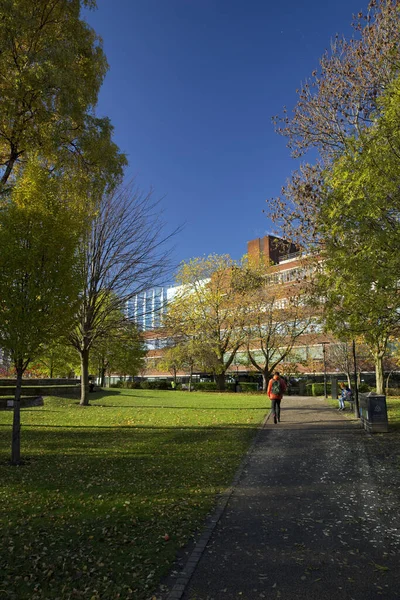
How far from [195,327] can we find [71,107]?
100ft

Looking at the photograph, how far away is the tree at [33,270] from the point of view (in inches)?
305

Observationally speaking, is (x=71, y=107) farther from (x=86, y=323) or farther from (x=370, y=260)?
(x=86, y=323)

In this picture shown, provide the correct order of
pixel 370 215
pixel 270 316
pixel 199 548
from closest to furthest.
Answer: pixel 199 548
pixel 370 215
pixel 270 316

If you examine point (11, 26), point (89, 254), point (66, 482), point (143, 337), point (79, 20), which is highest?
point (79, 20)

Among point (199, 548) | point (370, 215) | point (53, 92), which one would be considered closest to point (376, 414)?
point (370, 215)

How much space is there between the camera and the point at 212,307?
39438mm

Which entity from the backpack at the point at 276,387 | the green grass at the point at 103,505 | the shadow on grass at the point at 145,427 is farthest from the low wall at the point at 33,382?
the backpack at the point at 276,387

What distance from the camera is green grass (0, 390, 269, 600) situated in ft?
12.2

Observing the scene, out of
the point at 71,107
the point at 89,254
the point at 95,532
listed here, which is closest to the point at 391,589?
the point at 95,532

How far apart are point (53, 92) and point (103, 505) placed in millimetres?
7797

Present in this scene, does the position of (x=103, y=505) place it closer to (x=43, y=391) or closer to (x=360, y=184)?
(x=360, y=184)

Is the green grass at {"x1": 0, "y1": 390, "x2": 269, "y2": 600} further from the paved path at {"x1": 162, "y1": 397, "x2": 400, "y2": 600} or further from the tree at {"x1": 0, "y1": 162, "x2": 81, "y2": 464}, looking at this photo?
the tree at {"x1": 0, "y1": 162, "x2": 81, "y2": 464}

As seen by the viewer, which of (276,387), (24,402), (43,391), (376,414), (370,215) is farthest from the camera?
(43,391)

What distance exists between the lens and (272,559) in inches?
161
